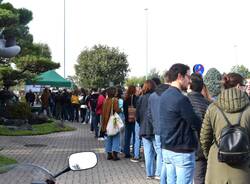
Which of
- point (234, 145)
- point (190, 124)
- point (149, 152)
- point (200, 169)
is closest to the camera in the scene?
point (234, 145)

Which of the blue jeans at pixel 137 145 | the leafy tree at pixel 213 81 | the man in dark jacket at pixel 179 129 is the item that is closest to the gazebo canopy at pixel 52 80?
the blue jeans at pixel 137 145

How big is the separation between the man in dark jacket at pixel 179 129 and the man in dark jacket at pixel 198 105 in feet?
1.24

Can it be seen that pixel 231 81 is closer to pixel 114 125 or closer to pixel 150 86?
pixel 150 86

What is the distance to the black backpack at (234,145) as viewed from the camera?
173 inches

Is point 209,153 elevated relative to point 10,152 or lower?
elevated

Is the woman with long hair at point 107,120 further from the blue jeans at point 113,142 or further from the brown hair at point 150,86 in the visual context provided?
the brown hair at point 150,86

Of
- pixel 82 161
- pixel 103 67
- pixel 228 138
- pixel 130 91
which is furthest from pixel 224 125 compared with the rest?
pixel 103 67

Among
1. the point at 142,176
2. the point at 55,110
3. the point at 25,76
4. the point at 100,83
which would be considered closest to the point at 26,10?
the point at 25,76

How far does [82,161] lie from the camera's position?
3.40 m

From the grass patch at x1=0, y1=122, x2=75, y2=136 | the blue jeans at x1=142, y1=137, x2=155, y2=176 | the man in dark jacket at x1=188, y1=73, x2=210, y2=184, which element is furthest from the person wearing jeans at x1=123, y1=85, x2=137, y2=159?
the grass patch at x1=0, y1=122, x2=75, y2=136

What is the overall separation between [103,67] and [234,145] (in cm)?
5573

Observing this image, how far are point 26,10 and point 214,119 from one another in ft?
61.0

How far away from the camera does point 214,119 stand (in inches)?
183

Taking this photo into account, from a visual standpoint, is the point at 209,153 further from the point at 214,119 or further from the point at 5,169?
the point at 5,169
